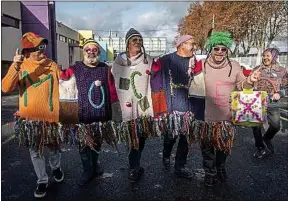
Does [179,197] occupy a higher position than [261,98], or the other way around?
[261,98]

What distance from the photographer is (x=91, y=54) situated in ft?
12.3

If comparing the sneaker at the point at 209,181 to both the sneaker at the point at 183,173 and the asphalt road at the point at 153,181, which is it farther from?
the sneaker at the point at 183,173

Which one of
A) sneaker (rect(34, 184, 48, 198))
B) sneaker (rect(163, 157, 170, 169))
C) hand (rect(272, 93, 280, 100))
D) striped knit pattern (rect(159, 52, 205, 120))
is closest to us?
sneaker (rect(34, 184, 48, 198))

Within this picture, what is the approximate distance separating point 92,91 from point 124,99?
1.13 feet

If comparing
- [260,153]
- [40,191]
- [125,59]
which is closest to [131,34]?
[125,59]

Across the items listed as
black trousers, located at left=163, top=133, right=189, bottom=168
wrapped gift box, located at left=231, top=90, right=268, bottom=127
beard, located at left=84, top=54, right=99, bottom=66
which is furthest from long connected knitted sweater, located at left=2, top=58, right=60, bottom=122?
wrapped gift box, located at left=231, top=90, right=268, bottom=127

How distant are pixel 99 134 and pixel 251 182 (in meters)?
1.78

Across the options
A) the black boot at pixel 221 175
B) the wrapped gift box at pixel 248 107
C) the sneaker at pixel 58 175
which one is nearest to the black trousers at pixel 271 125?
the wrapped gift box at pixel 248 107

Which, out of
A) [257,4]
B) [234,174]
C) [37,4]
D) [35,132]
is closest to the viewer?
[35,132]

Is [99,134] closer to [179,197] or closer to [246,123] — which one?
[179,197]

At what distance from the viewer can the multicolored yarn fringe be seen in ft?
12.0

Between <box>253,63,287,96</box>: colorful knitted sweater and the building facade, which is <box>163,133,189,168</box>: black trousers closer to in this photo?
<box>253,63,287,96</box>: colorful knitted sweater

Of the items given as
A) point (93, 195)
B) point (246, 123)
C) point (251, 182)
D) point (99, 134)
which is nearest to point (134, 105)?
point (99, 134)

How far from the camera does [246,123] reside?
13.7 ft
